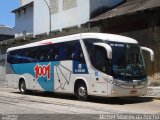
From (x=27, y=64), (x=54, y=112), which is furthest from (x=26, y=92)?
(x=54, y=112)

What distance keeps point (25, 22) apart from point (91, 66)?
3122cm

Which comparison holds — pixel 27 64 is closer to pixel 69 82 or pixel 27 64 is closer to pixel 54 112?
pixel 69 82

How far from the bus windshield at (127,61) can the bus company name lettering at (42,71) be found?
18.0 feet

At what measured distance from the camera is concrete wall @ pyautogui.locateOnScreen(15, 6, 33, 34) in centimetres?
4750

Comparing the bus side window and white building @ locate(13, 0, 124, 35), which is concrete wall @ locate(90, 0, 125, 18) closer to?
white building @ locate(13, 0, 124, 35)

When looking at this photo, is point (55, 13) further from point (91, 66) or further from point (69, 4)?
point (91, 66)

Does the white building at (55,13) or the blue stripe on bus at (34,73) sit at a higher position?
the white building at (55,13)

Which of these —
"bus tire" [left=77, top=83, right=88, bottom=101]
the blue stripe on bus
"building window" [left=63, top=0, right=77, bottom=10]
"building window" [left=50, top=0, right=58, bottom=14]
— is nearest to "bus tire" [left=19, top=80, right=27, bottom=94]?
the blue stripe on bus

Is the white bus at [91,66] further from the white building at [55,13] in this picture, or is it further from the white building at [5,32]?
the white building at [5,32]

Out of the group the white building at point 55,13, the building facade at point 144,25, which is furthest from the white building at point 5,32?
the building facade at point 144,25

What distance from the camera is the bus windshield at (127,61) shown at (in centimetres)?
1800

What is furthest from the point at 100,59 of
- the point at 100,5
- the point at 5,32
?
the point at 5,32

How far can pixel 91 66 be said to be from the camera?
18.9m

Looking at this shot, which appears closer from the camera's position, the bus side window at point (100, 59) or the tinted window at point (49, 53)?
the bus side window at point (100, 59)
